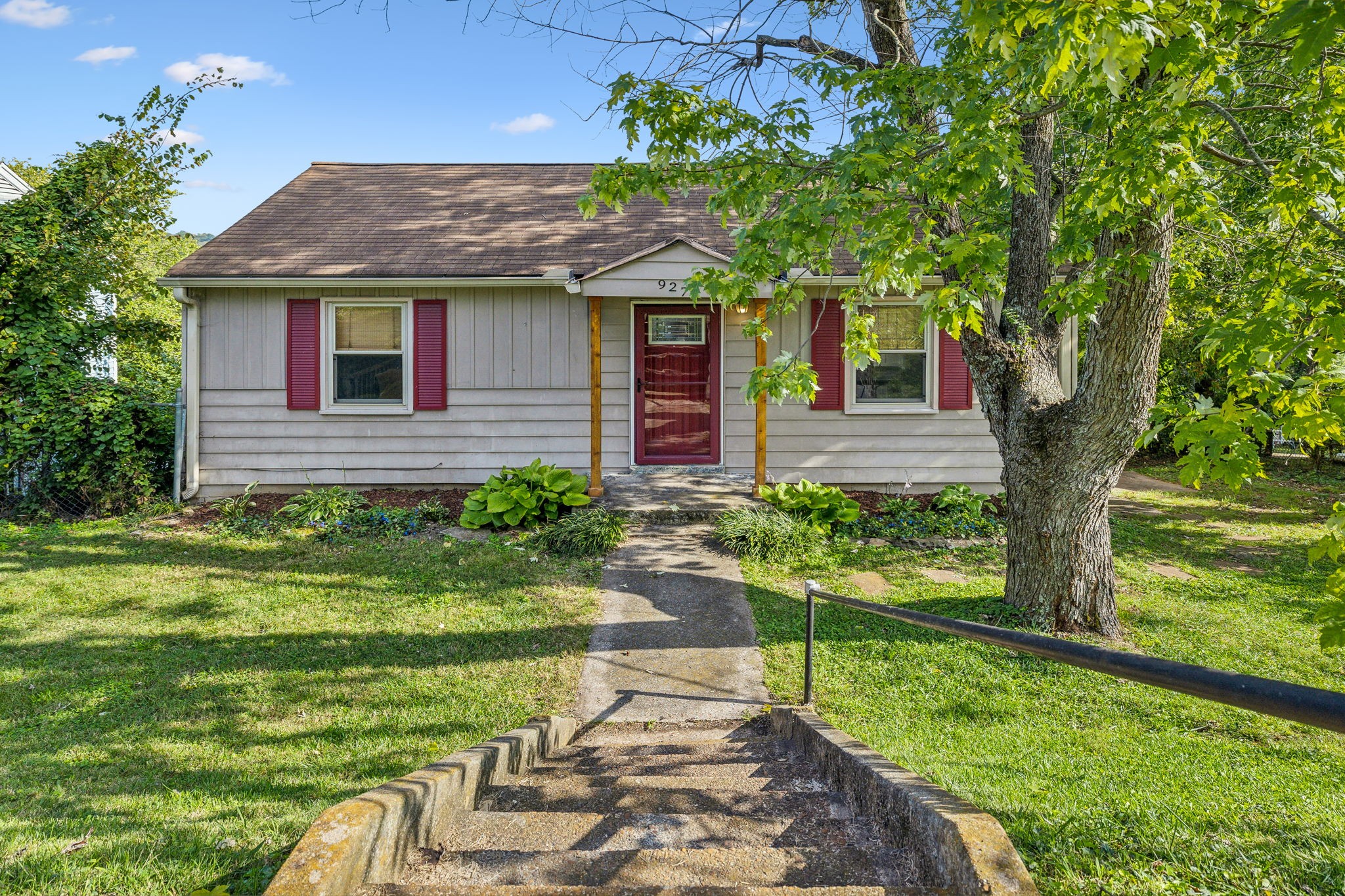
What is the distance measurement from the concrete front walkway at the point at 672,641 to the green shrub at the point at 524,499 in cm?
117

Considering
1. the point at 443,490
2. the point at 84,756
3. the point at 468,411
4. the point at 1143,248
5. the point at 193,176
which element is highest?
the point at 193,176

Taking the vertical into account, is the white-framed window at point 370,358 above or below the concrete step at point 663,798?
above

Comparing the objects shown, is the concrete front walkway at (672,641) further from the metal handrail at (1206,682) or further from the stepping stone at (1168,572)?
the stepping stone at (1168,572)

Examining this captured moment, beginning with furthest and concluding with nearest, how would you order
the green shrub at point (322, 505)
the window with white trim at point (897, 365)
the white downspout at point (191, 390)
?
the window with white trim at point (897, 365) → the white downspout at point (191, 390) → the green shrub at point (322, 505)

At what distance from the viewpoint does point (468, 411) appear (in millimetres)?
9664

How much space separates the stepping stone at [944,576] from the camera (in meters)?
6.96

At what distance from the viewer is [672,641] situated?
5621 millimetres

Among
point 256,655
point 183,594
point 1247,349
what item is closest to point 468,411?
point 183,594

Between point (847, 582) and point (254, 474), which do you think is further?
point (254, 474)

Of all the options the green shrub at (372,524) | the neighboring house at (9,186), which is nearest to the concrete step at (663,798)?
the green shrub at (372,524)

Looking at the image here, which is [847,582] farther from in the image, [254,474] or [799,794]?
[254,474]

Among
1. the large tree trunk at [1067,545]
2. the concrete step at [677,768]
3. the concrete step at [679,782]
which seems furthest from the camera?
the large tree trunk at [1067,545]

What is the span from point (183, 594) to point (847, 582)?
5.87 metres

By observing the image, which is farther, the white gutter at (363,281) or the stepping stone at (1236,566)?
the white gutter at (363,281)
